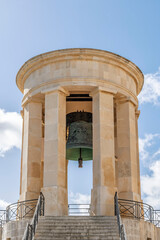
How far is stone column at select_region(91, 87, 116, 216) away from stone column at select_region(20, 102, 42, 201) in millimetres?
3575

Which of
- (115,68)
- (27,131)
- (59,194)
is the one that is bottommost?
(59,194)

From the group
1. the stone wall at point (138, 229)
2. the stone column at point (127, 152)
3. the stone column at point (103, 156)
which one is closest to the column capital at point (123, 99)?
the stone column at point (127, 152)

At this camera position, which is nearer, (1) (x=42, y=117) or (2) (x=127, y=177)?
(2) (x=127, y=177)

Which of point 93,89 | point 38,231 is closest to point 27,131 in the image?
point 93,89

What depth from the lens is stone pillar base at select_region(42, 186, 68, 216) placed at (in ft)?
78.0

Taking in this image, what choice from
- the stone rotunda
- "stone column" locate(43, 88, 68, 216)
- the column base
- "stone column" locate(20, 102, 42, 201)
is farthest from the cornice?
the column base

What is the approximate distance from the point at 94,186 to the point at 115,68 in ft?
22.4

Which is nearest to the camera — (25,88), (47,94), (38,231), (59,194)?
(38,231)

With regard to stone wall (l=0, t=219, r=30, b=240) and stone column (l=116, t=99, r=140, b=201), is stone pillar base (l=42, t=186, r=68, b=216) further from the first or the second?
stone column (l=116, t=99, r=140, b=201)

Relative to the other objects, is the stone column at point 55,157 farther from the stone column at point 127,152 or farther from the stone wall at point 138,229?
the stone wall at point 138,229

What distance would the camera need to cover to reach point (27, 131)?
2723 cm

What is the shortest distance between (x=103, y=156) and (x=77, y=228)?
16.9 ft

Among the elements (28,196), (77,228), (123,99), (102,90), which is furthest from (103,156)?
(77,228)

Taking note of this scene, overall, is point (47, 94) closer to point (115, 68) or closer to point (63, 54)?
point (63, 54)
